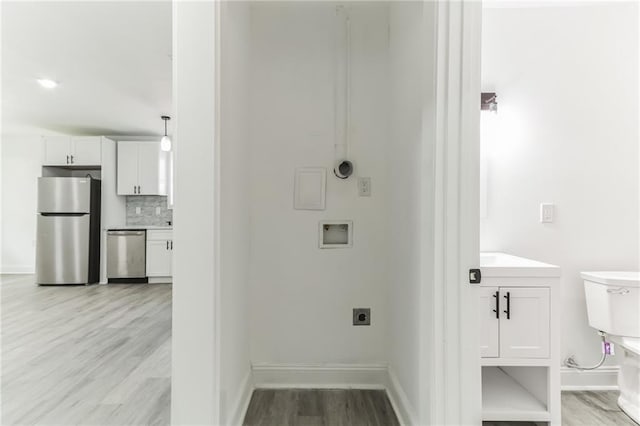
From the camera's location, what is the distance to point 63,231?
4977mm

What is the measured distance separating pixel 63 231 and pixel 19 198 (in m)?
1.82

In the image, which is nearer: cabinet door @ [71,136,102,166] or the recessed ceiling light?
the recessed ceiling light

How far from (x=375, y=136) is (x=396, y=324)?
118 cm

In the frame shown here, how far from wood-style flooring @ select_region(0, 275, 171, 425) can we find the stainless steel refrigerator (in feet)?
2.44

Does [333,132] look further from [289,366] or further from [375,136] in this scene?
[289,366]

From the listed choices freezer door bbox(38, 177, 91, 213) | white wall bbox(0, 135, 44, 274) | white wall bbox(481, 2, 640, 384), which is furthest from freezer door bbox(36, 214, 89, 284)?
white wall bbox(481, 2, 640, 384)

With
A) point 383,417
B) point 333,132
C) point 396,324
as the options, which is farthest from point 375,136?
point 383,417

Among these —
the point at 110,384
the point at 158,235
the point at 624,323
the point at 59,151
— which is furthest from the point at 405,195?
the point at 59,151

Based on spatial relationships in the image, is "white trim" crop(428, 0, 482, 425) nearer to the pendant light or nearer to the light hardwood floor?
the light hardwood floor

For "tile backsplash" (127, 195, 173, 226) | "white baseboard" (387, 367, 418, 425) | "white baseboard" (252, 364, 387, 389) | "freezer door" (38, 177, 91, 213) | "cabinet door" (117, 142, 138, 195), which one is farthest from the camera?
"tile backsplash" (127, 195, 173, 226)

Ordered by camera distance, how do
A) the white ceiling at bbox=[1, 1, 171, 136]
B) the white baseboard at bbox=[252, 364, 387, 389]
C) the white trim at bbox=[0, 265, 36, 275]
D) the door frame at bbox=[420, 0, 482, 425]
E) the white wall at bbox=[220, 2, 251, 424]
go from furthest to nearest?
the white trim at bbox=[0, 265, 36, 275] < the white ceiling at bbox=[1, 1, 171, 136] < the white baseboard at bbox=[252, 364, 387, 389] < the white wall at bbox=[220, 2, 251, 424] < the door frame at bbox=[420, 0, 482, 425]

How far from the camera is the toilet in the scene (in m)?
1.76

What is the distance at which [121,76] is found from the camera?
3410mm

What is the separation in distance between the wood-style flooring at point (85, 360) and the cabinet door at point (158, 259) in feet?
3.20
